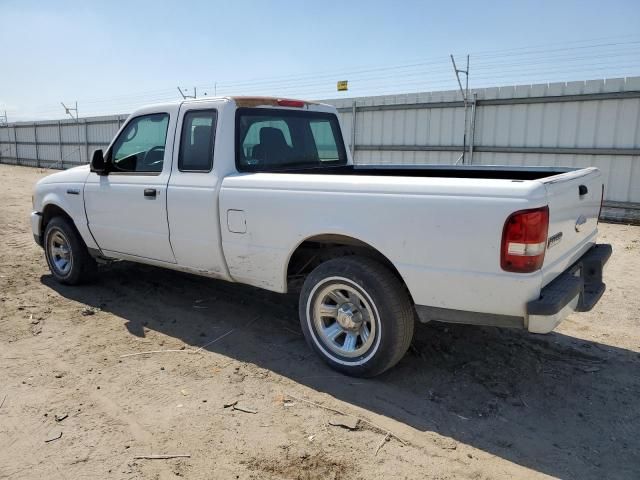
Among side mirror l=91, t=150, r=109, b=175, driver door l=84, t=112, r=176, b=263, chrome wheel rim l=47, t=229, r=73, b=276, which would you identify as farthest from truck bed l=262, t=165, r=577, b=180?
chrome wheel rim l=47, t=229, r=73, b=276

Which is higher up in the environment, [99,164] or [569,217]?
[99,164]

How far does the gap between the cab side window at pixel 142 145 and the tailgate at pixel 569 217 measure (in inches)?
131

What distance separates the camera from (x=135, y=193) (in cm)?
489

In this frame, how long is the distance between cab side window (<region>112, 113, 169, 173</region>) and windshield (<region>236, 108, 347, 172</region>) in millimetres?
841

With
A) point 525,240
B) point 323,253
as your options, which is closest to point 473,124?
point 323,253

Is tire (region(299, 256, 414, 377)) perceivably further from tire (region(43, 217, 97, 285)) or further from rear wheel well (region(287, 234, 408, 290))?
tire (region(43, 217, 97, 285))

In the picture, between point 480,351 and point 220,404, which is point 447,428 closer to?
point 480,351

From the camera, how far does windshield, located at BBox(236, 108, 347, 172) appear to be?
175 inches

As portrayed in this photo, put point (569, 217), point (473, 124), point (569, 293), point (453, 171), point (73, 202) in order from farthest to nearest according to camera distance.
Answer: point (473, 124), point (73, 202), point (453, 171), point (569, 217), point (569, 293)

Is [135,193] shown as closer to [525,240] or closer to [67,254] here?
[67,254]

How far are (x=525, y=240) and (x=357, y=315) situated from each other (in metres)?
1.28

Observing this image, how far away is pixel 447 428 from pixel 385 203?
1.41m

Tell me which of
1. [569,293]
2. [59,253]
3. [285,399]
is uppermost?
[569,293]

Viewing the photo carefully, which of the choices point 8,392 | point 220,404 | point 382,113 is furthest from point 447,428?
point 382,113
